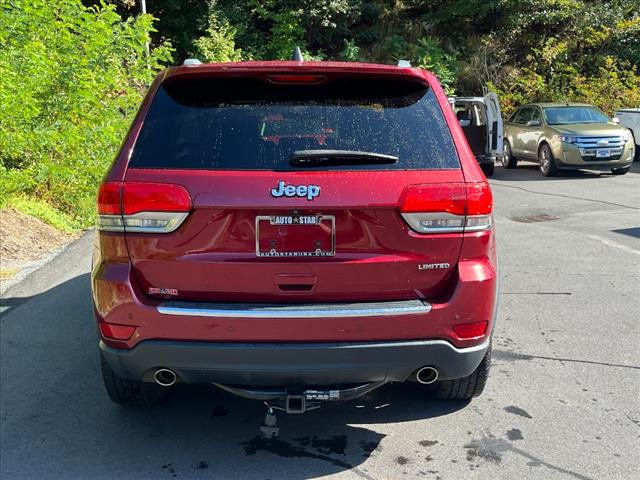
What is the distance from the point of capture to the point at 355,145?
3.16m

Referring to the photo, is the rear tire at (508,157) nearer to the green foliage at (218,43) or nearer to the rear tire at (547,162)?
the rear tire at (547,162)

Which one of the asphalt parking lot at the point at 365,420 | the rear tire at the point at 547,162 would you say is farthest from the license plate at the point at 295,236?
the rear tire at the point at 547,162

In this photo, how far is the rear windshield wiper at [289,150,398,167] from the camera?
3057mm

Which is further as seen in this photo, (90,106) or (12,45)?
(90,106)

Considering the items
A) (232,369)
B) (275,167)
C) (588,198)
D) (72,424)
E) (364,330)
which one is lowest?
(588,198)

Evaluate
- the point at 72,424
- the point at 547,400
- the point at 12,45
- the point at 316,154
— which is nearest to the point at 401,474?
the point at 547,400

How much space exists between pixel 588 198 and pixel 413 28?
604 inches

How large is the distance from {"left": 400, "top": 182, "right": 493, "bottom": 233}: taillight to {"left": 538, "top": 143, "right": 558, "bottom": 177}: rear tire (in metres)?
14.0

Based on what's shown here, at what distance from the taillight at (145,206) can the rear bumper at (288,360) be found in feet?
1.73

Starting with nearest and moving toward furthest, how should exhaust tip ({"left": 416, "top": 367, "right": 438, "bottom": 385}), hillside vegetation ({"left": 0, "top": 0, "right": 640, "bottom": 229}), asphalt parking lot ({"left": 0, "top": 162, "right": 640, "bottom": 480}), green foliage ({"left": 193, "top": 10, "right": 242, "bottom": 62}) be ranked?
exhaust tip ({"left": 416, "top": 367, "right": 438, "bottom": 385}) < asphalt parking lot ({"left": 0, "top": 162, "right": 640, "bottom": 480}) < green foliage ({"left": 193, "top": 10, "right": 242, "bottom": 62}) < hillside vegetation ({"left": 0, "top": 0, "right": 640, "bottom": 229})

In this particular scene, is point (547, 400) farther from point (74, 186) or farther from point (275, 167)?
point (74, 186)

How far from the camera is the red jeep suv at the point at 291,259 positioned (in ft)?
9.75

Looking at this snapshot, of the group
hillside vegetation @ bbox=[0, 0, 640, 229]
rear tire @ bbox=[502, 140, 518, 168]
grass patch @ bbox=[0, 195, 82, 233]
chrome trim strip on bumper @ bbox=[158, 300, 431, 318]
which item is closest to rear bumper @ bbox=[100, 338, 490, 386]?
chrome trim strip on bumper @ bbox=[158, 300, 431, 318]

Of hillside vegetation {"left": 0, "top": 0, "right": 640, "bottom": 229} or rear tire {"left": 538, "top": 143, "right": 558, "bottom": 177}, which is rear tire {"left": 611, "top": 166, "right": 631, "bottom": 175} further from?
hillside vegetation {"left": 0, "top": 0, "right": 640, "bottom": 229}
